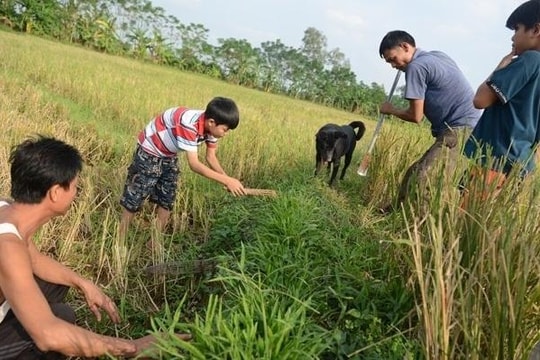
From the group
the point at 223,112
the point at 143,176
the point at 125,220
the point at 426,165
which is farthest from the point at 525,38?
the point at 125,220

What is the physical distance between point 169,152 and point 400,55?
2202 millimetres

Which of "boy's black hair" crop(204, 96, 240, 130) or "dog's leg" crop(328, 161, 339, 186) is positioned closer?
"boy's black hair" crop(204, 96, 240, 130)

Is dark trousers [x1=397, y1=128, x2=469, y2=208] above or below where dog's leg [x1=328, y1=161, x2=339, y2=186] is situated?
above

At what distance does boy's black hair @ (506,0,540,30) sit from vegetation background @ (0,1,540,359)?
1029mm

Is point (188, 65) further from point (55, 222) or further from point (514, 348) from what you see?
point (514, 348)

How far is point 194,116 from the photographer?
3.41m

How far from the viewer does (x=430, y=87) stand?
393cm

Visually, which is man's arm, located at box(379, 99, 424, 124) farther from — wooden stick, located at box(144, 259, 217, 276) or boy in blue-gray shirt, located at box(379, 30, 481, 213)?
wooden stick, located at box(144, 259, 217, 276)

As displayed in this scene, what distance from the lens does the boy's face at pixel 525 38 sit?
2605mm

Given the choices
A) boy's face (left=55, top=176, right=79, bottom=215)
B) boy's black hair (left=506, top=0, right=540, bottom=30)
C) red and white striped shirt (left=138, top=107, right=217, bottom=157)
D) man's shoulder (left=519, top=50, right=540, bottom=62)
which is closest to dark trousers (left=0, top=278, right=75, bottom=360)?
boy's face (left=55, top=176, right=79, bottom=215)

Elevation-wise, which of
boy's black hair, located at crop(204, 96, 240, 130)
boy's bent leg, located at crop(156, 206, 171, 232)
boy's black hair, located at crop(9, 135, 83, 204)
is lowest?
boy's bent leg, located at crop(156, 206, 171, 232)

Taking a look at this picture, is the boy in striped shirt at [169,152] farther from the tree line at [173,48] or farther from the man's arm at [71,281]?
the tree line at [173,48]

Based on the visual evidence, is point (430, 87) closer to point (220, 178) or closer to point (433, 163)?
point (433, 163)

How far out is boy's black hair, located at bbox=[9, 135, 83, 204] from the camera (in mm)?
1837
